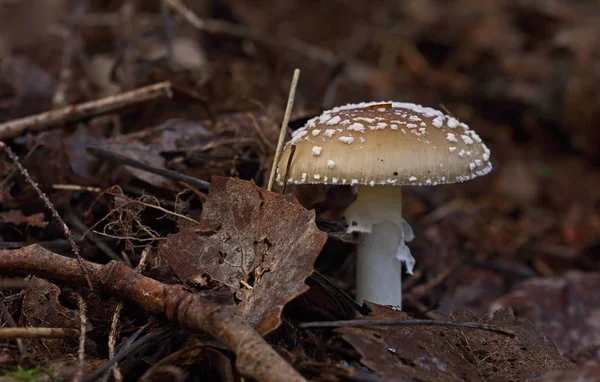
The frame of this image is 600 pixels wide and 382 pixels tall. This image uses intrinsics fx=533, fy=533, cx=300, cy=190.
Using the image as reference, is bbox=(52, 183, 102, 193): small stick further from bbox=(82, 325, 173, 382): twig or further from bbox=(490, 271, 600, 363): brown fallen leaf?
bbox=(490, 271, 600, 363): brown fallen leaf

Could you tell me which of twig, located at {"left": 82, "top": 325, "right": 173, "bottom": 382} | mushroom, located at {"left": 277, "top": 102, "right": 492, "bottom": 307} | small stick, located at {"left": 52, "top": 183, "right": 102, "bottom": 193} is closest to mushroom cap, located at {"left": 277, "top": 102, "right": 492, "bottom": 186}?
mushroom, located at {"left": 277, "top": 102, "right": 492, "bottom": 307}

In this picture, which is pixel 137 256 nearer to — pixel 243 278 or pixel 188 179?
pixel 188 179

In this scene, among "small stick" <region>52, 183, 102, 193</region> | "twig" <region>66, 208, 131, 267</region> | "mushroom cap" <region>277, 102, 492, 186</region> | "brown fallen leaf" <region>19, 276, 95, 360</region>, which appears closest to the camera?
"brown fallen leaf" <region>19, 276, 95, 360</region>

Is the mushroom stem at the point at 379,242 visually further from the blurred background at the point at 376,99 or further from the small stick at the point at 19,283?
the small stick at the point at 19,283

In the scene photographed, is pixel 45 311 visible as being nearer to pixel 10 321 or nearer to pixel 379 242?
pixel 10 321

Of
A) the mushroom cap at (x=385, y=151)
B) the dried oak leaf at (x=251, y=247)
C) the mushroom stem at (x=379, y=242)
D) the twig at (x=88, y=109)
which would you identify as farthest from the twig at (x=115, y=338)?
the twig at (x=88, y=109)

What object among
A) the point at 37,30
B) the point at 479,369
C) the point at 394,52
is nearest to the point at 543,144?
the point at 394,52
